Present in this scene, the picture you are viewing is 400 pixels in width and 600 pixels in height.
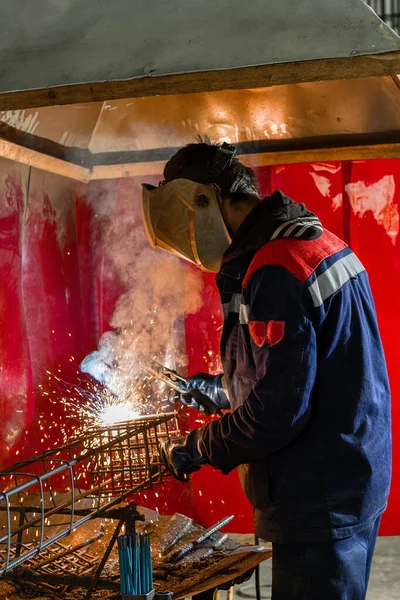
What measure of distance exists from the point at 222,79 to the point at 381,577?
405 cm

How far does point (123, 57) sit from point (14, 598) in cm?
191

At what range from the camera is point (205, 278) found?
5.75 metres

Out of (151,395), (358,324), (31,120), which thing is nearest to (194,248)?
(358,324)

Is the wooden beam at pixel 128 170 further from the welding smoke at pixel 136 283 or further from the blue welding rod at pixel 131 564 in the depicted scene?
the blue welding rod at pixel 131 564

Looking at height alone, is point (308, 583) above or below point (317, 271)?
below

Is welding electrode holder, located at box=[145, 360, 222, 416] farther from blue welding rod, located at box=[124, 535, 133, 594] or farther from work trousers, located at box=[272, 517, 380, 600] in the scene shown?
blue welding rod, located at box=[124, 535, 133, 594]

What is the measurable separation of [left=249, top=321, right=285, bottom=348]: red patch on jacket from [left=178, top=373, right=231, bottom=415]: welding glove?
1.03m

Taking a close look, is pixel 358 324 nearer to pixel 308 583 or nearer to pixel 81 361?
pixel 308 583

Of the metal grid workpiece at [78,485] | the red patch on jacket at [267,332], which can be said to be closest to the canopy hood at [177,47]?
the red patch on jacket at [267,332]

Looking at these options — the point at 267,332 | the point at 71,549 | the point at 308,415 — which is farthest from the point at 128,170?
the point at 308,415

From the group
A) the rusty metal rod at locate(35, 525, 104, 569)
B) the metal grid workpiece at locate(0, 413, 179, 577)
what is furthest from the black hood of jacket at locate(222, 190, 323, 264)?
the rusty metal rod at locate(35, 525, 104, 569)

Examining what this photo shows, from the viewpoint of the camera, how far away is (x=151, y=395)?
17.9 ft

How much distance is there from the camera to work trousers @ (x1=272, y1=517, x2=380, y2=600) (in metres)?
2.60

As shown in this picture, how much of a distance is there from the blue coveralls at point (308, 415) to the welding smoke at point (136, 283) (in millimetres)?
3021
